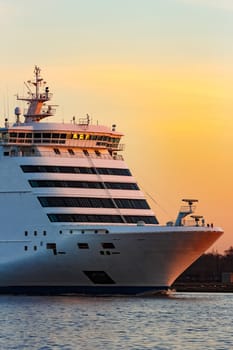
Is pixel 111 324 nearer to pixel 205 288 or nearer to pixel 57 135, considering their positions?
pixel 57 135

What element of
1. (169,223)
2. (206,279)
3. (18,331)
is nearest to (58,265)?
(169,223)

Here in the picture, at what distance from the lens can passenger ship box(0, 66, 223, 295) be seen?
82.4m

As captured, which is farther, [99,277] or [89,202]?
[89,202]

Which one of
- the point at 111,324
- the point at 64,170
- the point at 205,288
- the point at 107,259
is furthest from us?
the point at 205,288

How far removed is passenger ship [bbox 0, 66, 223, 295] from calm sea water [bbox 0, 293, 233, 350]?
1.33 m

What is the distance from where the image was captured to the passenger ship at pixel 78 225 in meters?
82.4

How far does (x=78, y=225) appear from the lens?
272 ft

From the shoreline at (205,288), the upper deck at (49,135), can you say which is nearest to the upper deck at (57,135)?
the upper deck at (49,135)

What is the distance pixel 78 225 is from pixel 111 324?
59.6ft

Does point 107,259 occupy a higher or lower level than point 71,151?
lower

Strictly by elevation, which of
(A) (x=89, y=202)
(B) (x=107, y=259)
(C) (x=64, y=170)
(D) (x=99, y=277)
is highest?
(C) (x=64, y=170)

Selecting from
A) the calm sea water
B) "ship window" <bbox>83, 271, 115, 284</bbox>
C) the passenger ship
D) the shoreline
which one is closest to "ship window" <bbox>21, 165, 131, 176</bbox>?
the passenger ship

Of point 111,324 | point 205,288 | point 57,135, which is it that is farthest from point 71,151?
point 205,288

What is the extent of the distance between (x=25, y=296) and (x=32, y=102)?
46.8 ft
